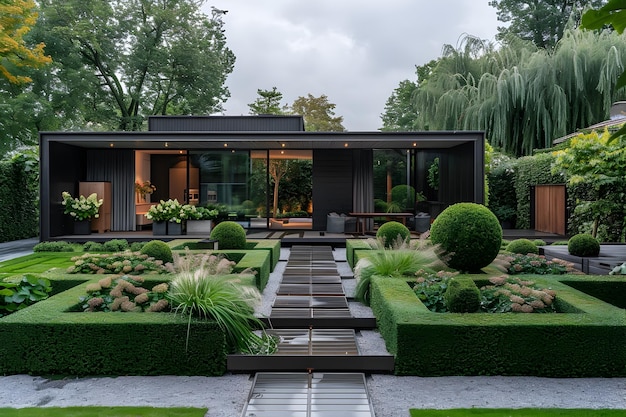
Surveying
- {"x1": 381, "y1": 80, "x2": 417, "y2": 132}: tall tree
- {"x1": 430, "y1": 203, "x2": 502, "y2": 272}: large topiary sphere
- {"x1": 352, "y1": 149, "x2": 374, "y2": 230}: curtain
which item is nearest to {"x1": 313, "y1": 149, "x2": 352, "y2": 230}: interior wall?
{"x1": 352, "y1": 149, "x2": 374, "y2": 230}: curtain

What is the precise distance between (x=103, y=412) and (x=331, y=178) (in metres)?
12.8

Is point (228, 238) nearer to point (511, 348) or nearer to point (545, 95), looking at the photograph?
point (511, 348)

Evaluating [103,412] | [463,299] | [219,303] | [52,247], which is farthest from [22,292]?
[52,247]

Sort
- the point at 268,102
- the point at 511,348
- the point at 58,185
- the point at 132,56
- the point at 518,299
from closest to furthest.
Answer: the point at 511,348 < the point at 518,299 < the point at 58,185 < the point at 132,56 < the point at 268,102

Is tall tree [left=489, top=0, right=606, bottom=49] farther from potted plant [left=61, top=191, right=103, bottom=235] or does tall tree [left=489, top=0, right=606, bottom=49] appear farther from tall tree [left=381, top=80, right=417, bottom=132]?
potted plant [left=61, top=191, right=103, bottom=235]

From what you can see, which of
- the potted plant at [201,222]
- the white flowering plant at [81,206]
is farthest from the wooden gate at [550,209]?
the white flowering plant at [81,206]

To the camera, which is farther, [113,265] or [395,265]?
[113,265]

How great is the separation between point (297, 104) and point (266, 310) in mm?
36787

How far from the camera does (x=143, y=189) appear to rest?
16453 millimetres

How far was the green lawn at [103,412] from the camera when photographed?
359 centimetres

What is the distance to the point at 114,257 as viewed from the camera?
7770 millimetres

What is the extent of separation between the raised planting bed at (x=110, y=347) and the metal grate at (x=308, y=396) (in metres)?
0.59

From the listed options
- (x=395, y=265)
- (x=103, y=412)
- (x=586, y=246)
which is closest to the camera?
(x=103, y=412)

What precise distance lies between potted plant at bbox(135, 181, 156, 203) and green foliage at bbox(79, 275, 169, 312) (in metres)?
11.0
